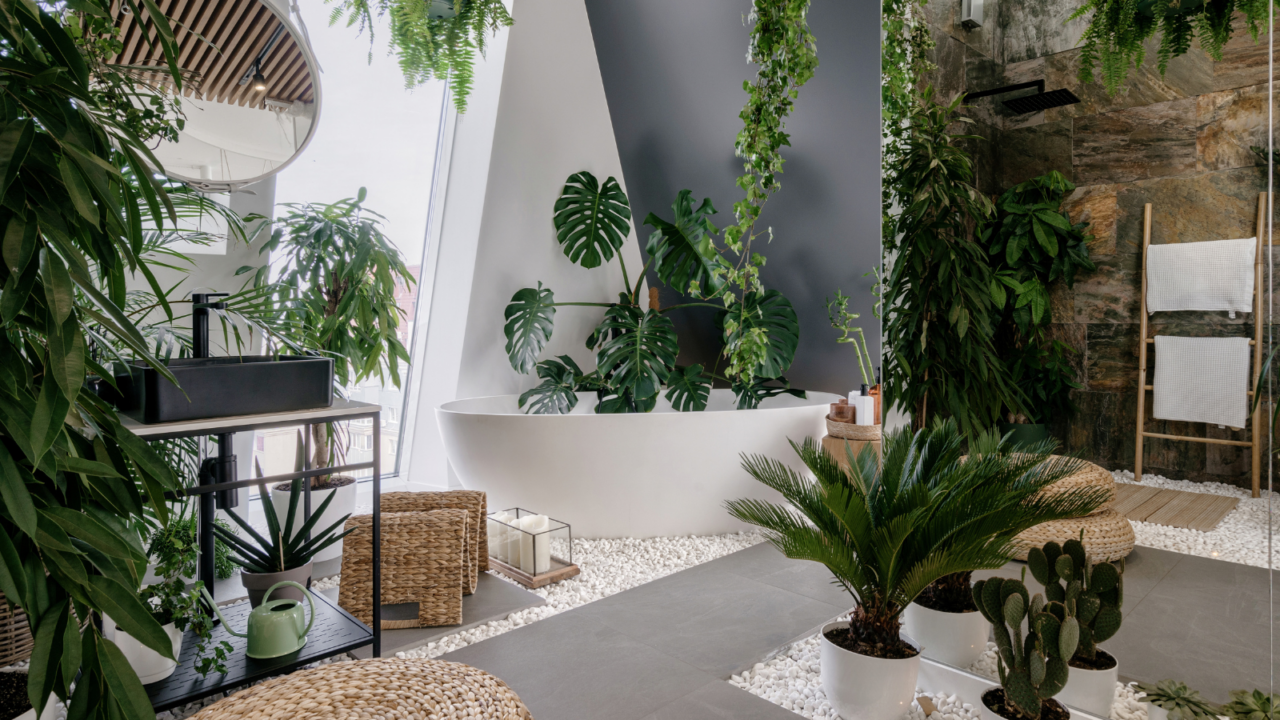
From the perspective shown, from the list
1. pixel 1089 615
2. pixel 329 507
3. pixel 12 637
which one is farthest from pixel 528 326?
pixel 1089 615

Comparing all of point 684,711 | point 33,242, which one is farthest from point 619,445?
point 33,242

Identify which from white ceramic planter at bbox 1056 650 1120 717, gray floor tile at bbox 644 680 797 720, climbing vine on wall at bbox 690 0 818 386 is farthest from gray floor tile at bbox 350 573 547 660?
white ceramic planter at bbox 1056 650 1120 717

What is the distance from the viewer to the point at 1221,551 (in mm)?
1547

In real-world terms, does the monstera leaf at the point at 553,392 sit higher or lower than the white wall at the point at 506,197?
lower

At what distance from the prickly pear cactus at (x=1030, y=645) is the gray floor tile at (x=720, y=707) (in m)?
0.54

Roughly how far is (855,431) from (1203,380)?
1.79m

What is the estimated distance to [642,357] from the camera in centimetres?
358

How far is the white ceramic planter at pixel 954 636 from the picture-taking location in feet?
6.41

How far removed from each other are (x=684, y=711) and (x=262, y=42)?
217 centimetres

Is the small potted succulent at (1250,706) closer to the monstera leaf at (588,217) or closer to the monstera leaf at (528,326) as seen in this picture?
the monstera leaf at (528,326)

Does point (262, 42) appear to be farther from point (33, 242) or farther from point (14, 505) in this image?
point (14, 505)

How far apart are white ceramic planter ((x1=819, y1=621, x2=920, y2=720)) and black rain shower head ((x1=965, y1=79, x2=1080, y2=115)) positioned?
4.83ft

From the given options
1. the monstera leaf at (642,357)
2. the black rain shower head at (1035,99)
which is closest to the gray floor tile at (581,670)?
the monstera leaf at (642,357)

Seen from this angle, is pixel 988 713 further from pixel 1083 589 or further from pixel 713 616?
pixel 713 616
